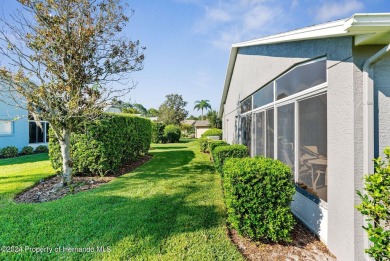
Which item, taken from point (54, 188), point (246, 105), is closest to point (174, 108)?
point (246, 105)

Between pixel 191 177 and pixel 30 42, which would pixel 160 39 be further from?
pixel 191 177

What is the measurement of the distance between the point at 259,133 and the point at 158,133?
24238 mm

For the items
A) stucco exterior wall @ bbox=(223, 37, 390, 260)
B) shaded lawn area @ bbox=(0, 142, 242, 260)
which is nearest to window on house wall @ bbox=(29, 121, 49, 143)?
shaded lawn area @ bbox=(0, 142, 242, 260)

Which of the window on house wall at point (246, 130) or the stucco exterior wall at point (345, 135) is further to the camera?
the window on house wall at point (246, 130)

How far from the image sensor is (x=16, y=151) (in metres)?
15.4

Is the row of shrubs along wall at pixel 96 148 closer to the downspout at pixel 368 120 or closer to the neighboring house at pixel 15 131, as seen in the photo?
the downspout at pixel 368 120

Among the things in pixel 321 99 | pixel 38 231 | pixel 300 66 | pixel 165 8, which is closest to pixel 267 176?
pixel 321 99

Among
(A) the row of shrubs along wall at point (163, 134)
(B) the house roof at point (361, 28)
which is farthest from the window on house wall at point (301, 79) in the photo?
(A) the row of shrubs along wall at point (163, 134)

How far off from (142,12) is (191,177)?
283 inches

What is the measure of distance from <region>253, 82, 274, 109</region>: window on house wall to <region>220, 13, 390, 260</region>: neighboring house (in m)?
0.30

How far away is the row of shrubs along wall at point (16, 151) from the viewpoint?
14.7 m

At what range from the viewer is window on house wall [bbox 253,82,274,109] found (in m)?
6.37

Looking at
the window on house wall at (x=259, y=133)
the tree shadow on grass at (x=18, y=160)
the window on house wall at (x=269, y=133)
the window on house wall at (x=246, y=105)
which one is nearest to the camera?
the window on house wall at (x=269, y=133)

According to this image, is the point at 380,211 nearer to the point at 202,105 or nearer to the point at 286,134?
the point at 286,134
